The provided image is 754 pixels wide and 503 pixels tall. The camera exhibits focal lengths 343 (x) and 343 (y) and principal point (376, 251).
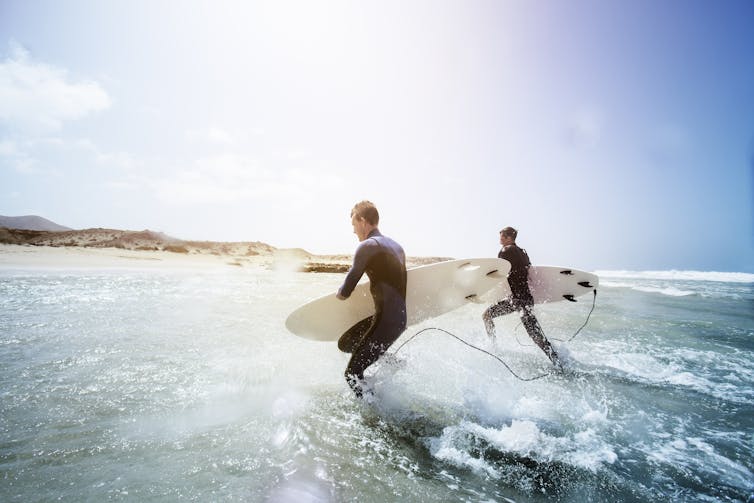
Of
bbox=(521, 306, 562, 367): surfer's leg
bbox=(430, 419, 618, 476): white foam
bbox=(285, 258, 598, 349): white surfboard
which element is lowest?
bbox=(430, 419, 618, 476): white foam

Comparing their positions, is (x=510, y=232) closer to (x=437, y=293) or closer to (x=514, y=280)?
(x=514, y=280)

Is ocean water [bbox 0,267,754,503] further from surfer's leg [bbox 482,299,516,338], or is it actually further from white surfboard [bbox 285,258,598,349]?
white surfboard [bbox 285,258,598,349]

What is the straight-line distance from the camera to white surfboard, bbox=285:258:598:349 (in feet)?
14.5

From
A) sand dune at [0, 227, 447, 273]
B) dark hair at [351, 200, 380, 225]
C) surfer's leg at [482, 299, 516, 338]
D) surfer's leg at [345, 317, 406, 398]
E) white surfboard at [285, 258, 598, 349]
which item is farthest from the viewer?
sand dune at [0, 227, 447, 273]

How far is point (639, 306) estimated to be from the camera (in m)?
12.8

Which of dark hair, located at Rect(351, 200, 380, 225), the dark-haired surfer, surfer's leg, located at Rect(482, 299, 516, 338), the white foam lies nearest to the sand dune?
dark hair, located at Rect(351, 200, 380, 225)

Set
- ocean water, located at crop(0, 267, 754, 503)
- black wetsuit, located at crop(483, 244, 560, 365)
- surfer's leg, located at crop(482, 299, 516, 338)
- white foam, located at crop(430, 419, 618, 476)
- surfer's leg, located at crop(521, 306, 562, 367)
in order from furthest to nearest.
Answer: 1. surfer's leg, located at crop(482, 299, 516, 338)
2. black wetsuit, located at crop(483, 244, 560, 365)
3. surfer's leg, located at crop(521, 306, 562, 367)
4. white foam, located at crop(430, 419, 618, 476)
5. ocean water, located at crop(0, 267, 754, 503)

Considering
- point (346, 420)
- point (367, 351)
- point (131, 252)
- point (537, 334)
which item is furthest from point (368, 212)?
point (131, 252)

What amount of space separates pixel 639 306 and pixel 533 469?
43.8 feet

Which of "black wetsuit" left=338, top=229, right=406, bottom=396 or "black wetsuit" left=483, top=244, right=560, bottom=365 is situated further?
"black wetsuit" left=483, top=244, right=560, bottom=365

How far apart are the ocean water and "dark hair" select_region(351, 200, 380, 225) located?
1496 millimetres

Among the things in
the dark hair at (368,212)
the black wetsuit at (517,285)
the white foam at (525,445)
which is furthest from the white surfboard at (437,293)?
the white foam at (525,445)

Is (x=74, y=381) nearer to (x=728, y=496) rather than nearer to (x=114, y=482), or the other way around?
(x=114, y=482)

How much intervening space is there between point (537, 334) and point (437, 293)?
70.1 inches
